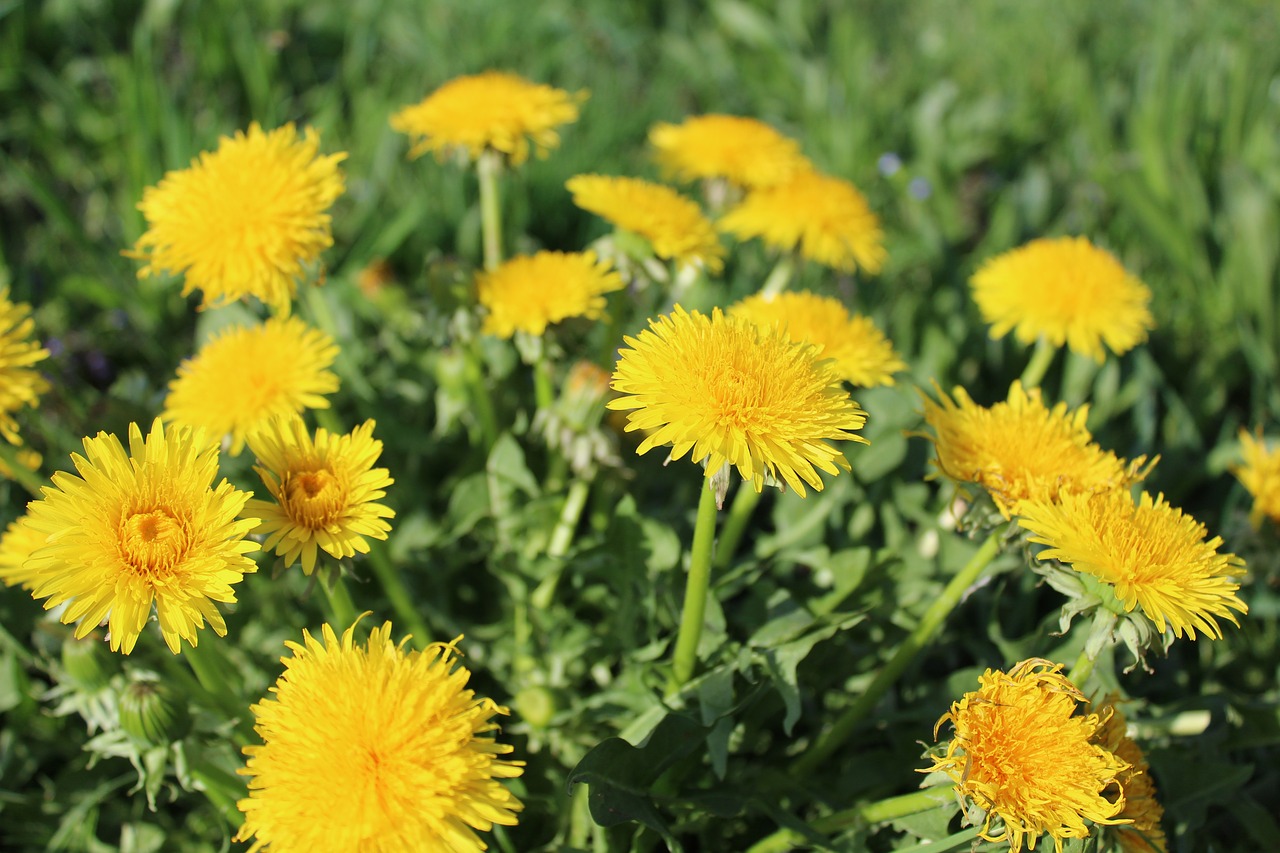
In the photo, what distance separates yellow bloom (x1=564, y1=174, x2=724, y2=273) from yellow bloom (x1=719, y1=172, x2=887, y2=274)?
1.20ft

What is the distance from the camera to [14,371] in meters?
1.77

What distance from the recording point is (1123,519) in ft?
4.78

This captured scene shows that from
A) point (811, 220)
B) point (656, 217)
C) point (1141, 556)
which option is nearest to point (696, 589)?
point (1141, 556)

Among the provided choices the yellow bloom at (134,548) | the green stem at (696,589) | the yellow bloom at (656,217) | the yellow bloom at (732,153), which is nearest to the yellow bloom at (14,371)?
the yellow bloom at (134,548)

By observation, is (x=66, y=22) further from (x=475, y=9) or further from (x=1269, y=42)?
(x=1269, y=42)

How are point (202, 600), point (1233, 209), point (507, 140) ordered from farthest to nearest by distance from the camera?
point (1233, 209), point (507, 140), point (202, 600)

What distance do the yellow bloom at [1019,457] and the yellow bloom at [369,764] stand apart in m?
0.91

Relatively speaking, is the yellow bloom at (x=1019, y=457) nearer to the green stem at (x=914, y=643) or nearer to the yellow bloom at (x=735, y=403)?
the green stem at (x=914, y=643)

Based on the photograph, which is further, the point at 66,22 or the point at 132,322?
the point at 66,22

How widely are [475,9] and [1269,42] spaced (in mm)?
3827

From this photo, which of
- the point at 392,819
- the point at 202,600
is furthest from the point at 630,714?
the point at 202,600

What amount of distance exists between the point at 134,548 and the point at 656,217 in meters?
1.18

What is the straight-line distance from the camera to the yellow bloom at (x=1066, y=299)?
7.11 feet

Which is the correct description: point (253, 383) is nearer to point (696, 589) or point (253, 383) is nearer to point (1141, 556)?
point (696, 589)
